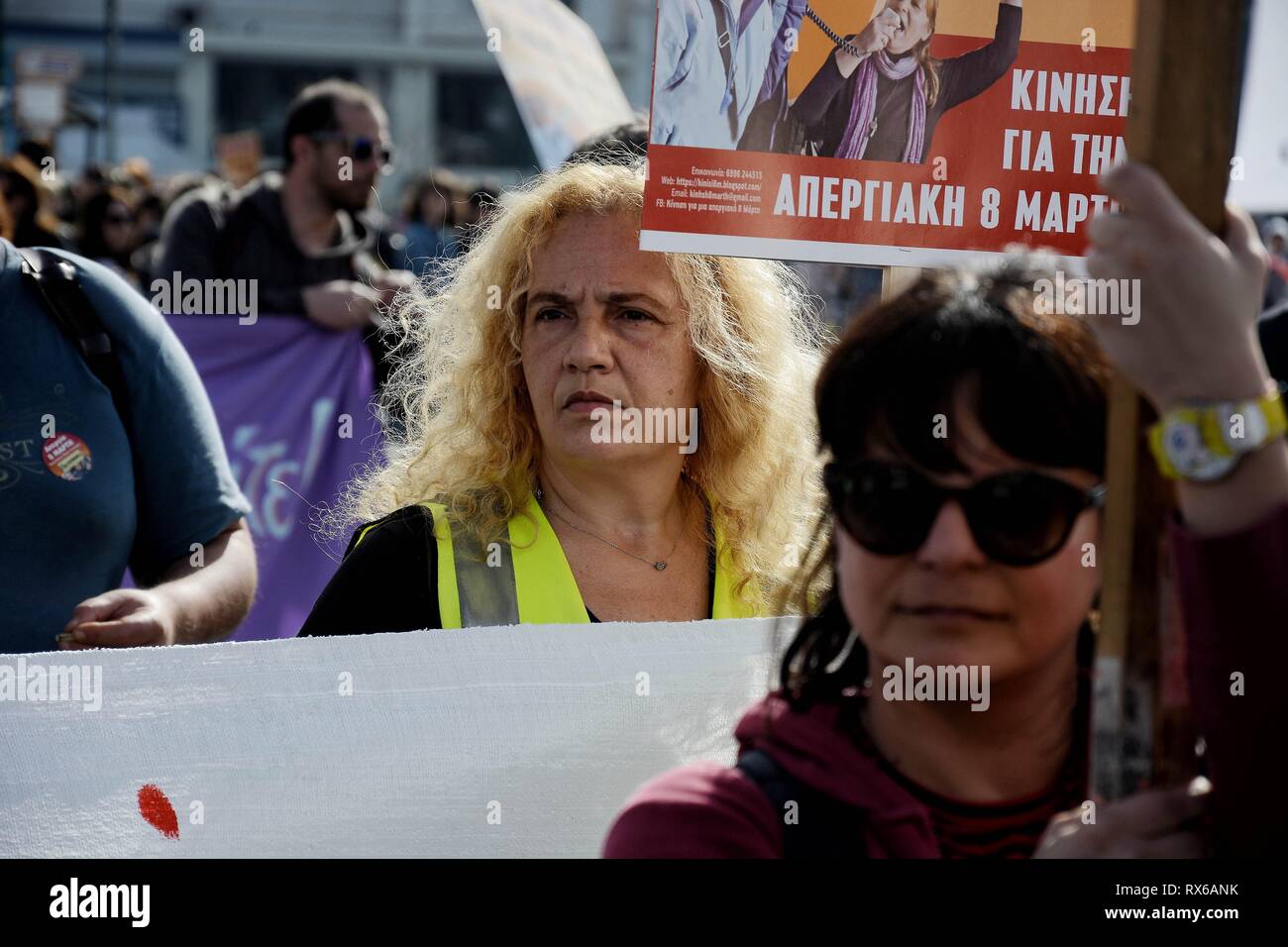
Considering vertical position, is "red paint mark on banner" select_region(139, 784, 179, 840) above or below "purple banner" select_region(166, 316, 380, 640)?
below

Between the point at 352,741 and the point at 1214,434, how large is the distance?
1.14m

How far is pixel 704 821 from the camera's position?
1262 millimetres

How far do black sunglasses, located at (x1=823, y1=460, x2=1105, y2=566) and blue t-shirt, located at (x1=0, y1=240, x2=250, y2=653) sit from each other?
1.55 metres

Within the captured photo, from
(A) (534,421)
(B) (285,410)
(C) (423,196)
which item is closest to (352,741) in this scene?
(A) (534,421)

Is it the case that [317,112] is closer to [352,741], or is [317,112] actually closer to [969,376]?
[352,741]

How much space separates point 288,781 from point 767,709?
0.76 metres

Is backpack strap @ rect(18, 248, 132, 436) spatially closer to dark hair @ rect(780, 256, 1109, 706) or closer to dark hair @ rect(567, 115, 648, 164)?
dark hair @ rect(567, 115, 648, 164)

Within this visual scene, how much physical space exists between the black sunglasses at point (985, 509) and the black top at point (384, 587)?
44.7 inches

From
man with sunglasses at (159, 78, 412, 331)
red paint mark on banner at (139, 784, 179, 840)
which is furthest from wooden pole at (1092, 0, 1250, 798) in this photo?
man with sunglasses at (159, 78, 412, 331)

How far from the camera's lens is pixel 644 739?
6.18 feet

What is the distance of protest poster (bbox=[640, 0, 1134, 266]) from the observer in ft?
5.94

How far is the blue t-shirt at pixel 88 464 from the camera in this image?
2.33 m
